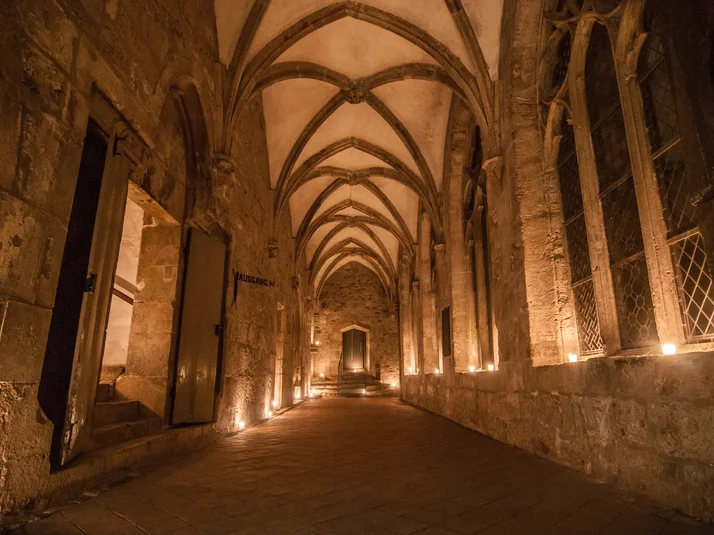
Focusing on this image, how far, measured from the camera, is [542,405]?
3.82 m

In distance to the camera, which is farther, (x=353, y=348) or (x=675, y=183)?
(x=353, y=348)

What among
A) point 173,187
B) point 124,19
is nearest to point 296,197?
point 173,187

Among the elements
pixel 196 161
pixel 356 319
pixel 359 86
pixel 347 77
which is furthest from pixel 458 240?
pixel 356 319

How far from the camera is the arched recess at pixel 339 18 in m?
5.71

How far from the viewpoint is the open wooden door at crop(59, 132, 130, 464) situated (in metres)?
2.61

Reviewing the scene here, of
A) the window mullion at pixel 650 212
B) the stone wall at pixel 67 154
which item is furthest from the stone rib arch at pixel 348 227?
the window mullion at pixel 650 212

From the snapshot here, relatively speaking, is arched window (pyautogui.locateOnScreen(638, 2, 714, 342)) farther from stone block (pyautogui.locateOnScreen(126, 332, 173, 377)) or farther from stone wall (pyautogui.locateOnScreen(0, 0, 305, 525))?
stone block (pyautogui.locateOnScreen(126, 332, 173, 377))

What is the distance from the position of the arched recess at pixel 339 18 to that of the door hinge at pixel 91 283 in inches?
134

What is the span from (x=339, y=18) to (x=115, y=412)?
6.06 m

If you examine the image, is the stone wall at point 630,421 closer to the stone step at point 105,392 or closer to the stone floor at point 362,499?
the stone floor at point 362,499

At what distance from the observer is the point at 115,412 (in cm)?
386

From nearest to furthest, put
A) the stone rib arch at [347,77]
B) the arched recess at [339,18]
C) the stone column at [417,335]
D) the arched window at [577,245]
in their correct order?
the arched window at [577,245] → the arched recess at [339,18] → the stone rib arch at [347,77] → the stone column at [417,335]

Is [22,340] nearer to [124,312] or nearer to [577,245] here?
[577,245]

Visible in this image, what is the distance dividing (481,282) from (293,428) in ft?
12.6
